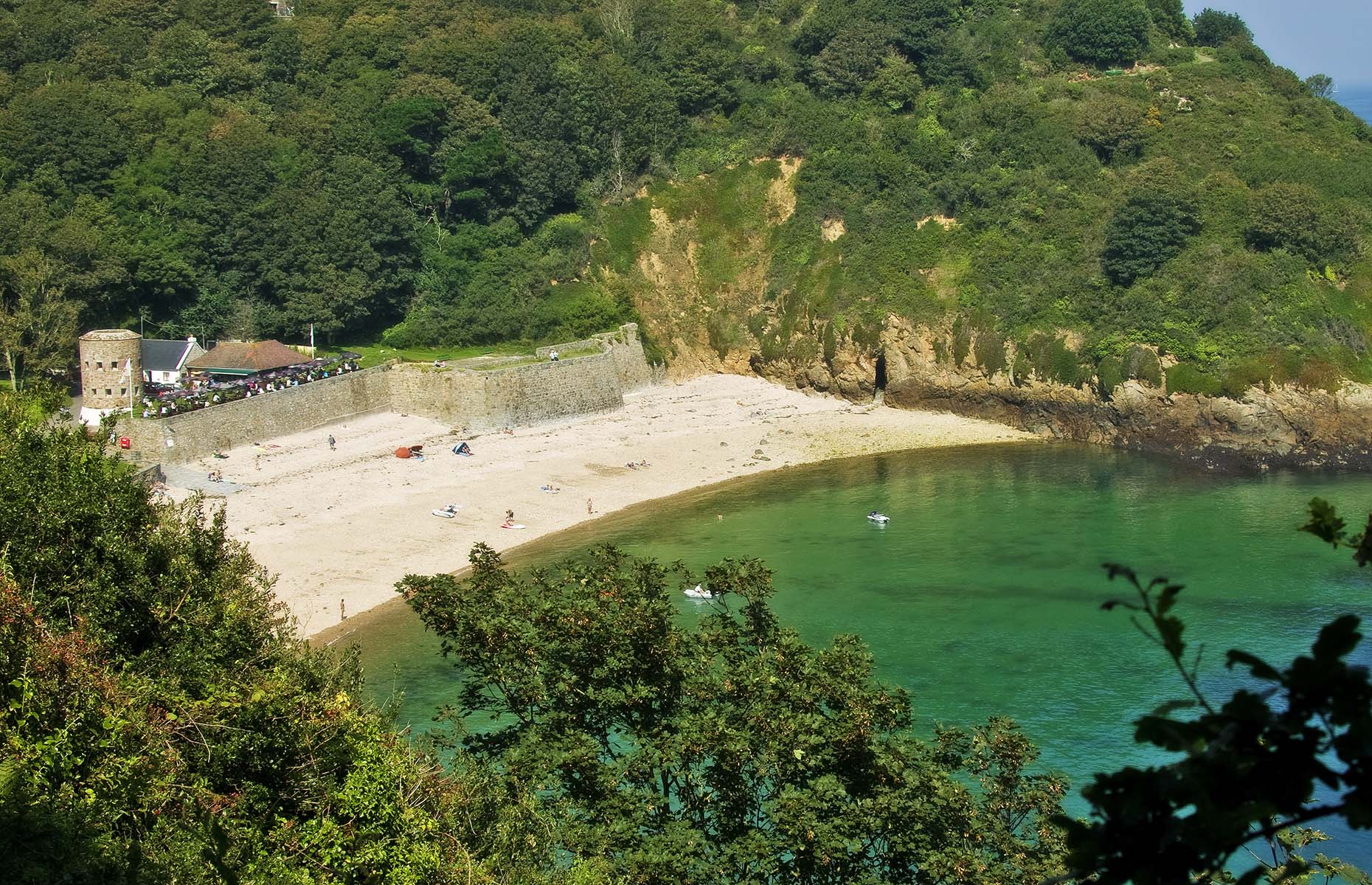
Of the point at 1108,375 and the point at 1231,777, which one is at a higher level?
the point at 1231,777

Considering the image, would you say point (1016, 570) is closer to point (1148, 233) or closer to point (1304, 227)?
point (1148, 233)

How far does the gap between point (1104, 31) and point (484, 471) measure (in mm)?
38586

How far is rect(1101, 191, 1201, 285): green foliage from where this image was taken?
51.2 m

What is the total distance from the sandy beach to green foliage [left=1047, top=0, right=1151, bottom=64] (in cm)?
2340

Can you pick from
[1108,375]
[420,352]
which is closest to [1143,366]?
[1108,375]

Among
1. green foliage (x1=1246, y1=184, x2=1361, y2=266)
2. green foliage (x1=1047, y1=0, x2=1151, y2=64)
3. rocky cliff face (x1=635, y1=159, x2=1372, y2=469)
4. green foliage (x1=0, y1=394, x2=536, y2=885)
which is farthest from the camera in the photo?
green foliage (x1=1047, y1=0, x2=1151, y2=64)

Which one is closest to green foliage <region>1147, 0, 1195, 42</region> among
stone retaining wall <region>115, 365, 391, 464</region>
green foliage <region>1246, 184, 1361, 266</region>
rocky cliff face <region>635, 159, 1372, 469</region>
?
green foliage <region>1246, 184, 1361, 266</region>

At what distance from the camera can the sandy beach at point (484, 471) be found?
35.0 meters

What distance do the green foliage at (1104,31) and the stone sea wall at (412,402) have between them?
27.9 meters

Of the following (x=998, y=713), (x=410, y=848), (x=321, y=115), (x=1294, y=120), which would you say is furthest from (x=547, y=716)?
(x=1294, y=120)

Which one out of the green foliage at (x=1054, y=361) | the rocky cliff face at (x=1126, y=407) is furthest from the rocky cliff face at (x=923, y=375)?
the green foliage at (x=1054, y=361)

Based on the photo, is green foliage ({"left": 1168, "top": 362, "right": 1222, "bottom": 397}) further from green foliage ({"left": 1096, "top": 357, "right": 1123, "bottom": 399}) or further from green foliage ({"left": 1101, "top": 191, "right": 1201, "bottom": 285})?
green foliage ({"left": 1101, "top": 191, "right": 1201, "bottom": 285})

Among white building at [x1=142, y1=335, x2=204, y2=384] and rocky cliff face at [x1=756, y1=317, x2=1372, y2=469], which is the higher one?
white building at [x1=142, y1=335, x2=204, y2=384]

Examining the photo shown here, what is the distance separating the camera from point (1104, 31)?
209 feet
